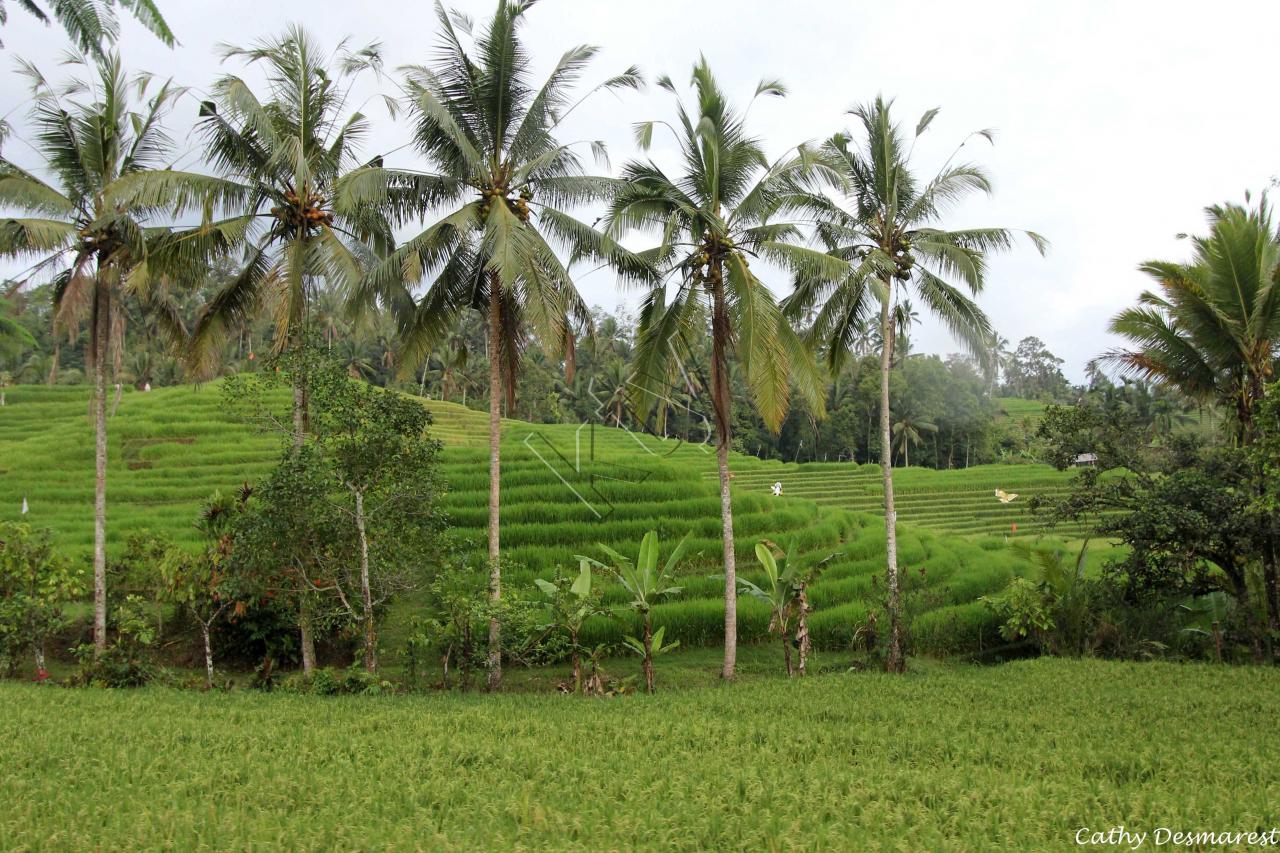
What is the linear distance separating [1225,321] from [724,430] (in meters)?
7.61

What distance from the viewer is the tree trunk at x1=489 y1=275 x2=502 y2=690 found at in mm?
11727

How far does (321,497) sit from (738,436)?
37.6 m

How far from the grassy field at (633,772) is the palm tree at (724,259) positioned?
14.9 feet

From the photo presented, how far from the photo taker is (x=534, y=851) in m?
4.35

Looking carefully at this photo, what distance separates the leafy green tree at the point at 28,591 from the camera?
11406 mm

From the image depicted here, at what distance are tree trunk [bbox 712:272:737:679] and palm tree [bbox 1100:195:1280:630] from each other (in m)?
6.65

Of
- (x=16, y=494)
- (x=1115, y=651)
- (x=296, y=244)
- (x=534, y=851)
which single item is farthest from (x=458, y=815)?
(x=16, y=494)

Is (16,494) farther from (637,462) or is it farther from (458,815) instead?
(458,815)

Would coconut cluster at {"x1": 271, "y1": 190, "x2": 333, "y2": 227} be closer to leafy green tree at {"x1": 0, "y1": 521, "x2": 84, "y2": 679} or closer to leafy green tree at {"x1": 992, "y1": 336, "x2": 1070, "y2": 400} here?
leafy green tree at {"x1": 0, "y1": 521, "x2": 84, "y2": 679}

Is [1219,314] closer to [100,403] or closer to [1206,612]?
[1206,612]

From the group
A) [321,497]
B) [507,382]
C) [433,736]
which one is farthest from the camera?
[507,382]

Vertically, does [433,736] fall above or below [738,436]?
below

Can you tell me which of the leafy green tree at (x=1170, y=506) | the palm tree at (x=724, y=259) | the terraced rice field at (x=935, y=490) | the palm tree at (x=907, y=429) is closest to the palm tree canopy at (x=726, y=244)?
the palm tree at (x=724, y=259)

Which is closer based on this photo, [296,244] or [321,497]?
[321,497]
